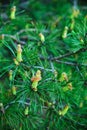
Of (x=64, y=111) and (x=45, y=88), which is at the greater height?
(x=45, y=88)

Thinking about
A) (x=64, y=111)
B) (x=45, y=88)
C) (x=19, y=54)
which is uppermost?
(x=19, y=54)

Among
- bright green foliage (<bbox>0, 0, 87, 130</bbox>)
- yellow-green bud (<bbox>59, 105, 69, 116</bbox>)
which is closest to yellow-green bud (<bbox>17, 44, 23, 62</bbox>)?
bright green foliage (<bbox>0, 0, 87, 130</bbox>)

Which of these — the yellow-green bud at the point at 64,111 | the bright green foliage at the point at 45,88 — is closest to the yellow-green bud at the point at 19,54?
the bright green foliage at the point at 45,88

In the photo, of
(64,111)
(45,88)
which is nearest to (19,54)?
(45,88)

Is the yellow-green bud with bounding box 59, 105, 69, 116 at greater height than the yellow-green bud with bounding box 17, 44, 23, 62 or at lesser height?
lesser

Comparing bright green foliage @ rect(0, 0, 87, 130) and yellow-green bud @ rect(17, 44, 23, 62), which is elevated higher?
yellow-green bud @ rect(17, 44, 23, 62)

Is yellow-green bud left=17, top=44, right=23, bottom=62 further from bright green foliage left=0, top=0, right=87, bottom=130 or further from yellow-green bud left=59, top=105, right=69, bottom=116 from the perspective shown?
yellow-green bud left=59, top=105, right=69, bottom=116

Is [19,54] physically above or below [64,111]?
above

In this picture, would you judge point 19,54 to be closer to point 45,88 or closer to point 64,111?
point 45,88

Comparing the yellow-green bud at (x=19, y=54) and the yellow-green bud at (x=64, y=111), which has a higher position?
the yellow-green bud at (x=19, y=54)

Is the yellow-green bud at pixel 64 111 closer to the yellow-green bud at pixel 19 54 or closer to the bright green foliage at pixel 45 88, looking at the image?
the bright green foliage at pixel 45 88

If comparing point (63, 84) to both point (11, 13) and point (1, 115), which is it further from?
point (11, 13)

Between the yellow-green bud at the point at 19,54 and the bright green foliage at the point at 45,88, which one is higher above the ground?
the yellow-green bud at the point at 19,54
